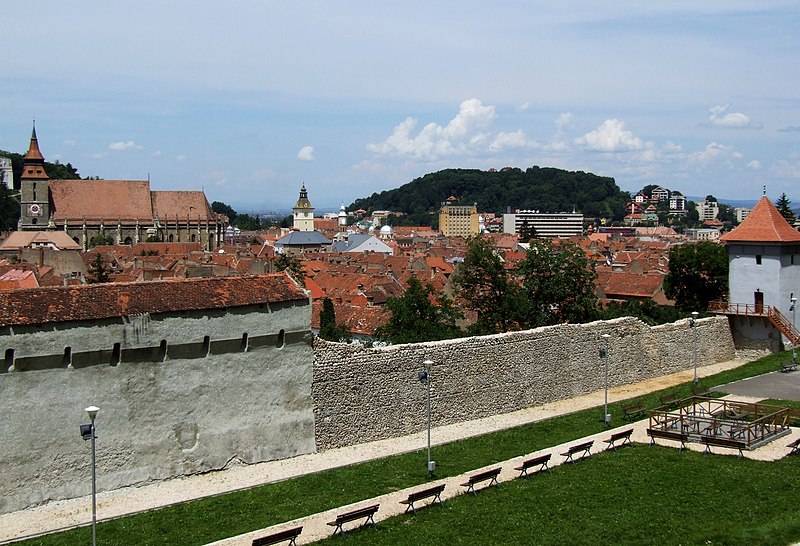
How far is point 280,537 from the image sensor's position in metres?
13.2

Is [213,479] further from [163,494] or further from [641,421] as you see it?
[641,421]

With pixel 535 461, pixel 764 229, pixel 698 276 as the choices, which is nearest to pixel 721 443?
pixel 535 461

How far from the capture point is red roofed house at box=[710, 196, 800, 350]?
33.0 metres

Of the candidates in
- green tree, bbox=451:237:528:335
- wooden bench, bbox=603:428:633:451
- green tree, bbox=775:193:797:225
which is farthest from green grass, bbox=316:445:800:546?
green tree, bbox=775:193:797:225

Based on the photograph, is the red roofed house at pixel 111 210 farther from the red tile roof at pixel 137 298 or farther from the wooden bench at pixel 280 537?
the wooden bench at pixel 280 537

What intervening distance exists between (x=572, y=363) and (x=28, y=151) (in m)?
101

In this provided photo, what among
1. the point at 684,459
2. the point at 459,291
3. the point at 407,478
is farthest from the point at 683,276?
the point at 407,478

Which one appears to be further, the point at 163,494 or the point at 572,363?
the point at 572,363

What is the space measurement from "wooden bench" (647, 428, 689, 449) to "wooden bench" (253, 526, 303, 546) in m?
9.21

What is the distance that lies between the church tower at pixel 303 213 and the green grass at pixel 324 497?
153911 mm

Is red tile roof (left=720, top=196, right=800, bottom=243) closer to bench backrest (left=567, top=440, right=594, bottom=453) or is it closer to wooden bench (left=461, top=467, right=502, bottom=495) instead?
bench backrest (left=567, top=440, right=594, bottom=453)

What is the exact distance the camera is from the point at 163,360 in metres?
17.4

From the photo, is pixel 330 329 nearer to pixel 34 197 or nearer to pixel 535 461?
pixel 535 461

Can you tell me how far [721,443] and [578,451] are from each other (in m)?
3.18
